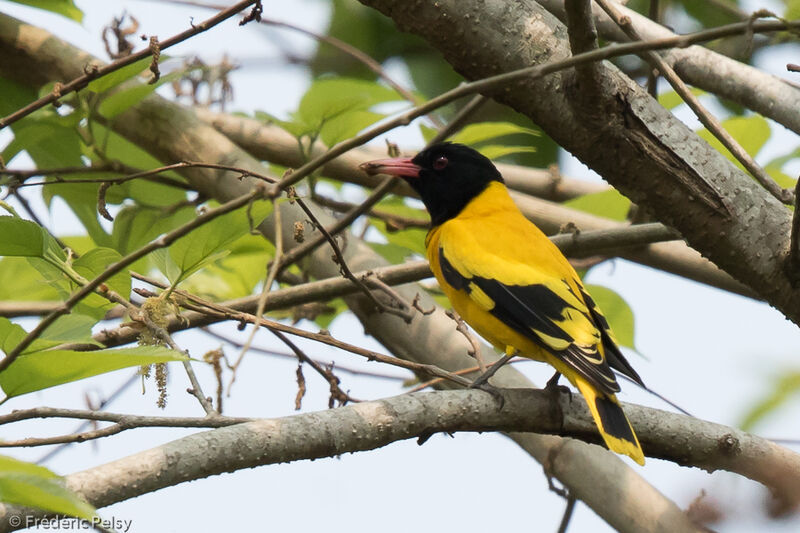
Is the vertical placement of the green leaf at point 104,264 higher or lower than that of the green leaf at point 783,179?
lower

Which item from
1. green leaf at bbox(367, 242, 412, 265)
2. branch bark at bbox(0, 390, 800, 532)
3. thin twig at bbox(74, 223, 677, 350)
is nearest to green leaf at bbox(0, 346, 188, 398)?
branch bark at bbox(0, 390, 800, 532)

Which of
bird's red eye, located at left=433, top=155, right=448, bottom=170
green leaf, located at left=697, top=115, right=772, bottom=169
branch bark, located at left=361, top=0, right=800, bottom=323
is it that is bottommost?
branch bark, located at left=361, top=0, right=800, bottom=323

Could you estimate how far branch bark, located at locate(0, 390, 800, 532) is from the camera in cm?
193

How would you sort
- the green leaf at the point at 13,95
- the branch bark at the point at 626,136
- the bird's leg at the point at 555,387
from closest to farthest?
the branch bark at the point at 626,136 < the bird's leg at the point at 555,387 < the green leaf at the point at 13,95

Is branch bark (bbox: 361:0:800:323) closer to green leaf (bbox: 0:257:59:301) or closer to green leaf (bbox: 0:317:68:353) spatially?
green leaf (bbox: 0:317:68:353)

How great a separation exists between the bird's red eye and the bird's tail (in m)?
2.01

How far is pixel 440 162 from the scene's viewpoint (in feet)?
15.8

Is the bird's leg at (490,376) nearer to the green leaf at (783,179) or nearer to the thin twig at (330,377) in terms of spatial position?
the thin twig at (330,377)

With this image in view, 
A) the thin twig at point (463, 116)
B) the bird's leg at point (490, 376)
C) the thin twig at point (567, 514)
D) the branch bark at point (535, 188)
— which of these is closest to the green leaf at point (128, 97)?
the branch bark at point (535, 188)

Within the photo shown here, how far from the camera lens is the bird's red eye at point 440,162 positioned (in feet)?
15.8

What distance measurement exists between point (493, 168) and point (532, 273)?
3.52 feet

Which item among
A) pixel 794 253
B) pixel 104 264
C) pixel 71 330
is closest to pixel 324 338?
pixel 104 264

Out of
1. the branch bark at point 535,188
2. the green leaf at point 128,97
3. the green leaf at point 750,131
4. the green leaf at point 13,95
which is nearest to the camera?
the green leaf at point 128,97

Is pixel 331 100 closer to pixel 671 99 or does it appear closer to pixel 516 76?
pixel 671 99
